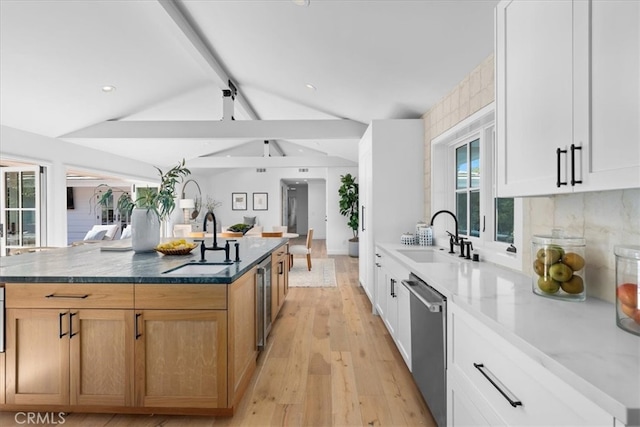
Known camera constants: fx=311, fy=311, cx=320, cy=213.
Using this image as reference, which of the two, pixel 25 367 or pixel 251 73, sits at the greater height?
pixel 251 73

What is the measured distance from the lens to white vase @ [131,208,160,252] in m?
2.63

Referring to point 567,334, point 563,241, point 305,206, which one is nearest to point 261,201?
point 305,206

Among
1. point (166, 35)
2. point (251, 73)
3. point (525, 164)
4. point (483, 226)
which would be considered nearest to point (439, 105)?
point (483, 226)

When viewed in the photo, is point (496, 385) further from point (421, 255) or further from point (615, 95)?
point (421, 255)

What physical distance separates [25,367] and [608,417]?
101 inches

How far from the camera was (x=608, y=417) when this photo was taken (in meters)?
0.65

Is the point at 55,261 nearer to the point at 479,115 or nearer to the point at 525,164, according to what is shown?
the point at 525,164

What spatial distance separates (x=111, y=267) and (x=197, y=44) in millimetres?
2395

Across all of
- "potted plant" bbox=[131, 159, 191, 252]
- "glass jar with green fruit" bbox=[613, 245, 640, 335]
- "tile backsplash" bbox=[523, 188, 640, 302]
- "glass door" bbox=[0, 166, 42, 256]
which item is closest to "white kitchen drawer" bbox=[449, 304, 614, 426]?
"glass jar with green fruit" bbox=[613, 245, 640, 335]

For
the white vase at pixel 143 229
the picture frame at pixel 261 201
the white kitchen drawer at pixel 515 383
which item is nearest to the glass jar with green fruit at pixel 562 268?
the white kitchen drawer at pixel 515 383

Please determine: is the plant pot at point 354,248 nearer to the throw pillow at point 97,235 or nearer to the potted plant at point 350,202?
the potted plant at point 350,202

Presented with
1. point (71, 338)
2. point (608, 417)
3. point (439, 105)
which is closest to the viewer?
point (608, 417)

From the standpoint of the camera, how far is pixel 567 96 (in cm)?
109

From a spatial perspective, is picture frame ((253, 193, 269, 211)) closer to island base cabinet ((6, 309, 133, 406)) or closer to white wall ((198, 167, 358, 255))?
white wall ((198, 167, 358, 255))
